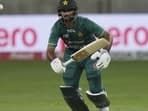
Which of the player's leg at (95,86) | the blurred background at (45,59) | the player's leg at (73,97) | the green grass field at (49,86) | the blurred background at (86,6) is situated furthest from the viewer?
the blurred background at (86,6)

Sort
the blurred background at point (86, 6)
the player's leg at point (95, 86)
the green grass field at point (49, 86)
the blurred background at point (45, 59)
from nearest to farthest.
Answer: the player's leg at point (95, 86)
the green grass field at point (49, 86)
the blurred background at point (45, 59)
the blurred background at point (86, 6)

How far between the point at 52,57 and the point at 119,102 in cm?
348

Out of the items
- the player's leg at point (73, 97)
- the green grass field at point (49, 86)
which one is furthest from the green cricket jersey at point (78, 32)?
the green grass field at point (49, 86)

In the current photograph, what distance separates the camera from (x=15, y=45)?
71.3 ft

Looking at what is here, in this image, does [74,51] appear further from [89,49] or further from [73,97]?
[73,97]

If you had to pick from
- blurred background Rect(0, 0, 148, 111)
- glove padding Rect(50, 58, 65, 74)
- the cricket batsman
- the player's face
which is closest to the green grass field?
blurred background Rect(0, 0, 148, 111)

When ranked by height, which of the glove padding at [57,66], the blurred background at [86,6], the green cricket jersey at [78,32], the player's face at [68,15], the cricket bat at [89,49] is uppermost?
the player's face at [68,15]

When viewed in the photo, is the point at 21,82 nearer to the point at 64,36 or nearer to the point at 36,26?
the point at 36,26

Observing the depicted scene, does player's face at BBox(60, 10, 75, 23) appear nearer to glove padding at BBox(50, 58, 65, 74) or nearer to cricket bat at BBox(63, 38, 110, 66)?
cricket bat at BBox(63, 38, 110, 66)

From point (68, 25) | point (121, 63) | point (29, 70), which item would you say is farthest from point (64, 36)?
point (121, 63)

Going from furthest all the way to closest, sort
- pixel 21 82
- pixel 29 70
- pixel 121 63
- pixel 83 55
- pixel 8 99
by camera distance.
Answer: pixel 121 63 < pixel 29 70 < pixel 21 82 < pixel 8 99 < pixel 83 55

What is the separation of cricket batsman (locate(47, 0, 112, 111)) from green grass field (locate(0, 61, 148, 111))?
222cm

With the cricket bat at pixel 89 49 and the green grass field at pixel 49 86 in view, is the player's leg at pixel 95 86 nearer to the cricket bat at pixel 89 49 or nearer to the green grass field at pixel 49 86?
the cricket bat at pixel 89 49

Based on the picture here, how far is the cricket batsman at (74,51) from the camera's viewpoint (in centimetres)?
1030
